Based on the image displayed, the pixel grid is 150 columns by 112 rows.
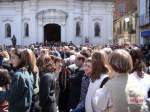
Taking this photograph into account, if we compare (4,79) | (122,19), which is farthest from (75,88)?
(122,19)

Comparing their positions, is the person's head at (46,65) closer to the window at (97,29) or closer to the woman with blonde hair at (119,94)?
the woman with blonde hair at (119,94)

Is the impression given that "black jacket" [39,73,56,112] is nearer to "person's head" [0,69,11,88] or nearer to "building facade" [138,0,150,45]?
"person's head" [0,69,11,88]

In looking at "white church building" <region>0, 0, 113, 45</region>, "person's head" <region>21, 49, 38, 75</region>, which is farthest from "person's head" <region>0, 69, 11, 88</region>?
"white church building" <region>0, 0, 113, 45</region>

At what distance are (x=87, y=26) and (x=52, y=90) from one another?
53.7 m

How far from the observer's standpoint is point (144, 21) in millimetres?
43375

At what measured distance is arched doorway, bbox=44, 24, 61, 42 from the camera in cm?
6302

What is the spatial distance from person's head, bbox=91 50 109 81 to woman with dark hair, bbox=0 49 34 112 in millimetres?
1666

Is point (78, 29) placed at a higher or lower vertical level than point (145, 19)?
lower

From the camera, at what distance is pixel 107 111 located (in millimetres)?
6293

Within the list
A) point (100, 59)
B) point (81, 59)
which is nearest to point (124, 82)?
point (100, 59)

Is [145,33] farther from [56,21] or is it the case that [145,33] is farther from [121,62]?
[121,62]

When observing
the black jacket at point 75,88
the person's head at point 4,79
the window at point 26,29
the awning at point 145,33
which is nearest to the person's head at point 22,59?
the person's head at point 4,79

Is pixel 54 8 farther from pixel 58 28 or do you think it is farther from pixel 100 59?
pixel 100 59

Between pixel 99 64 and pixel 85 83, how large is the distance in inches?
63.6
